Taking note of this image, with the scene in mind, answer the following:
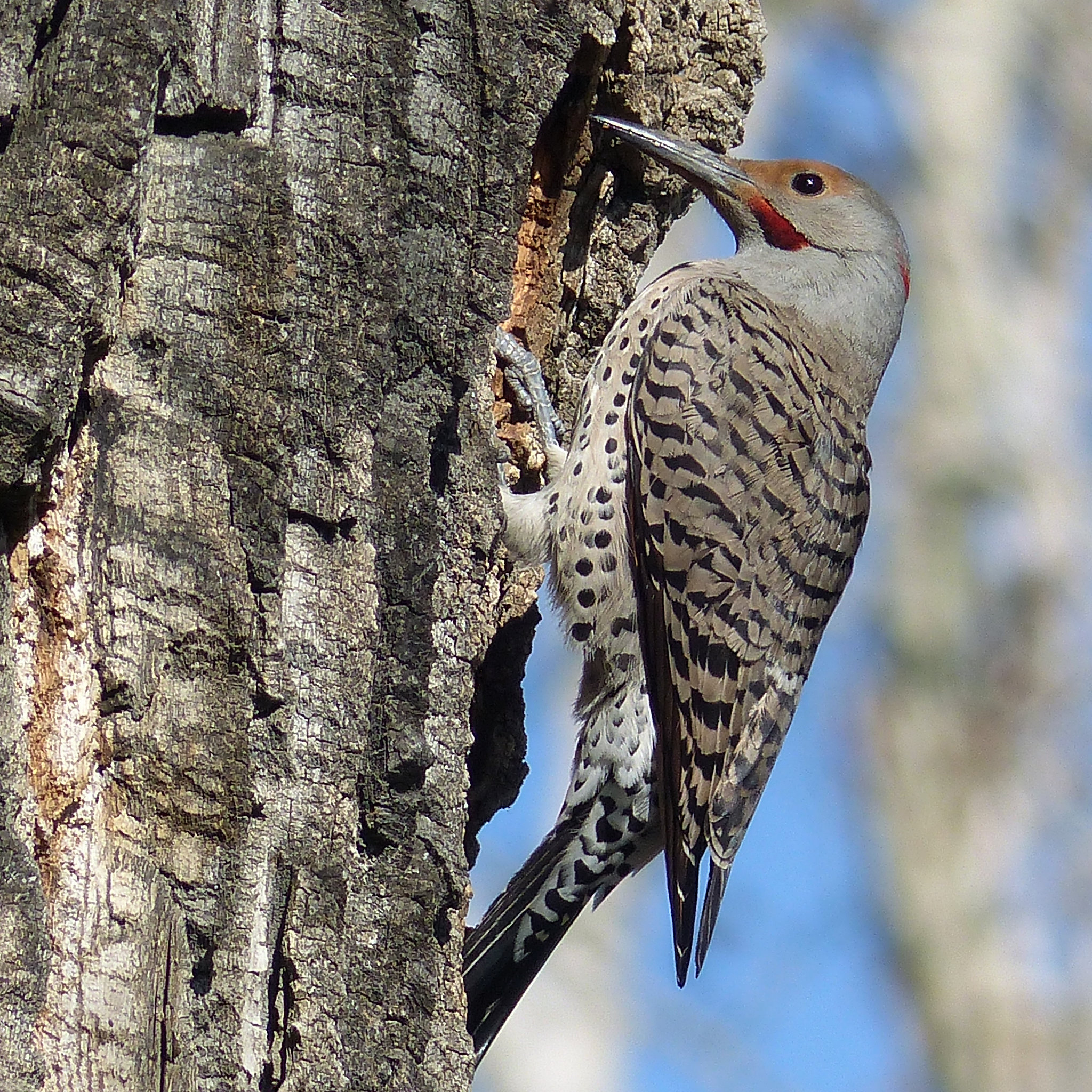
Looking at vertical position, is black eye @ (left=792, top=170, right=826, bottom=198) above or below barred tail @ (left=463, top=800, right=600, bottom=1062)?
above

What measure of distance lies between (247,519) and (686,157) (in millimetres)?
1663

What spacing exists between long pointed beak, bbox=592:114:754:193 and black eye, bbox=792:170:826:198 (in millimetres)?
206

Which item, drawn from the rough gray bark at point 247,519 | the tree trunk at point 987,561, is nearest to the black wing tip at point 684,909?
the rough gray bark at point 247,519

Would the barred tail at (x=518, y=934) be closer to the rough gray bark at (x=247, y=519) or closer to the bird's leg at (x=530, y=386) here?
the rough gray bark at (x=247, y=519)

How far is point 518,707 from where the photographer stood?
3158mm

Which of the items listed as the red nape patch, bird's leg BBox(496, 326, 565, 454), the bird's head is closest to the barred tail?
bird's leg BBox(496, 326, 565, 454)

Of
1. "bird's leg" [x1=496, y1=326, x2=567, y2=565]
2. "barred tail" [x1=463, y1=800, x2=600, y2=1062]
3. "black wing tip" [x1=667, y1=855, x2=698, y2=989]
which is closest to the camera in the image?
"barred tail" [x1=463, y1=800, x2=600, y2=1062]

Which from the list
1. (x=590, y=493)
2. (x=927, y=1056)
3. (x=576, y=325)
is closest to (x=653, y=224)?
(x=576, y=325)

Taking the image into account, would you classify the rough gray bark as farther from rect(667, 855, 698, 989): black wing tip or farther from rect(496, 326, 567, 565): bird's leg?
rect(667, 855, 698, 989): black wing tip

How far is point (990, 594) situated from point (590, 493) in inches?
338

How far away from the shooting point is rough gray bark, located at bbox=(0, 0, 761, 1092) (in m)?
2.07

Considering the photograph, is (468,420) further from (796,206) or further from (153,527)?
(796,206)

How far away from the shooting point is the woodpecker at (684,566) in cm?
359

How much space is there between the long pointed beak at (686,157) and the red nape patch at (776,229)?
128 mm
